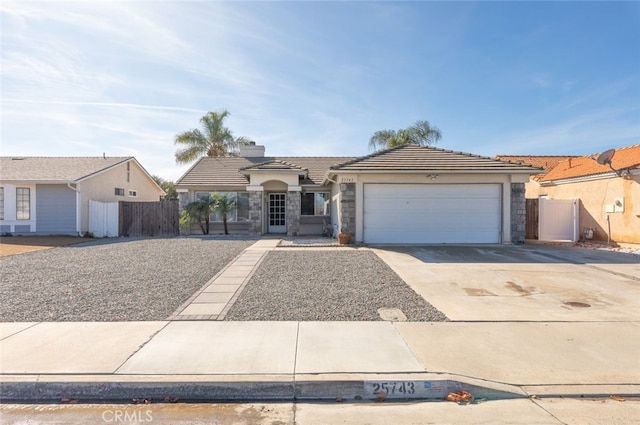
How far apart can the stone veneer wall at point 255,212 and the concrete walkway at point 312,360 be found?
493 inches

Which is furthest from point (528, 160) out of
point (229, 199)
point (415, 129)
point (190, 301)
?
point (190, 301)

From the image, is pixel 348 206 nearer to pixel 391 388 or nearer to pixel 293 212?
pixel 293 212

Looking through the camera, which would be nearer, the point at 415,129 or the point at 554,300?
the point at 554,300

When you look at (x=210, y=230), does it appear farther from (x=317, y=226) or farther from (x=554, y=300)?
(x=554, y=300)

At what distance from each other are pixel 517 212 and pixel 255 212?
1214cm

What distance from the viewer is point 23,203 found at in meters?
18.2

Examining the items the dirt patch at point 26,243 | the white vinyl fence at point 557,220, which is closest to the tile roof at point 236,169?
the dirt patch at point 26,243

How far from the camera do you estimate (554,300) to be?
6.25 m

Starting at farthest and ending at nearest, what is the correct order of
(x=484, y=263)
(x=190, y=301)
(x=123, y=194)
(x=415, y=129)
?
(x=415, y=129) < (x=123, y=194) < (x=484, y=263) < (x=190, y=301)

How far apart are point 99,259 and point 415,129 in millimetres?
21390

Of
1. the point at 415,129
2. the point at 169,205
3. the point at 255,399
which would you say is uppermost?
the point at 415,129

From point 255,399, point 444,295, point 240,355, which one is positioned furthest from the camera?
point 444,295

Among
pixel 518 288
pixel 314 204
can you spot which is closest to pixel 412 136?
pixel 314 204

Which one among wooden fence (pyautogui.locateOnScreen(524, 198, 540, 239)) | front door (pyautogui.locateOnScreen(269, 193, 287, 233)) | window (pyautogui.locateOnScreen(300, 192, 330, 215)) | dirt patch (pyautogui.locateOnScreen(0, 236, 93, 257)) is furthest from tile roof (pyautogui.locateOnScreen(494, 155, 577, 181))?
dirt patch (pyautogui.locateOnScreen(0, 236, 93, 257))
